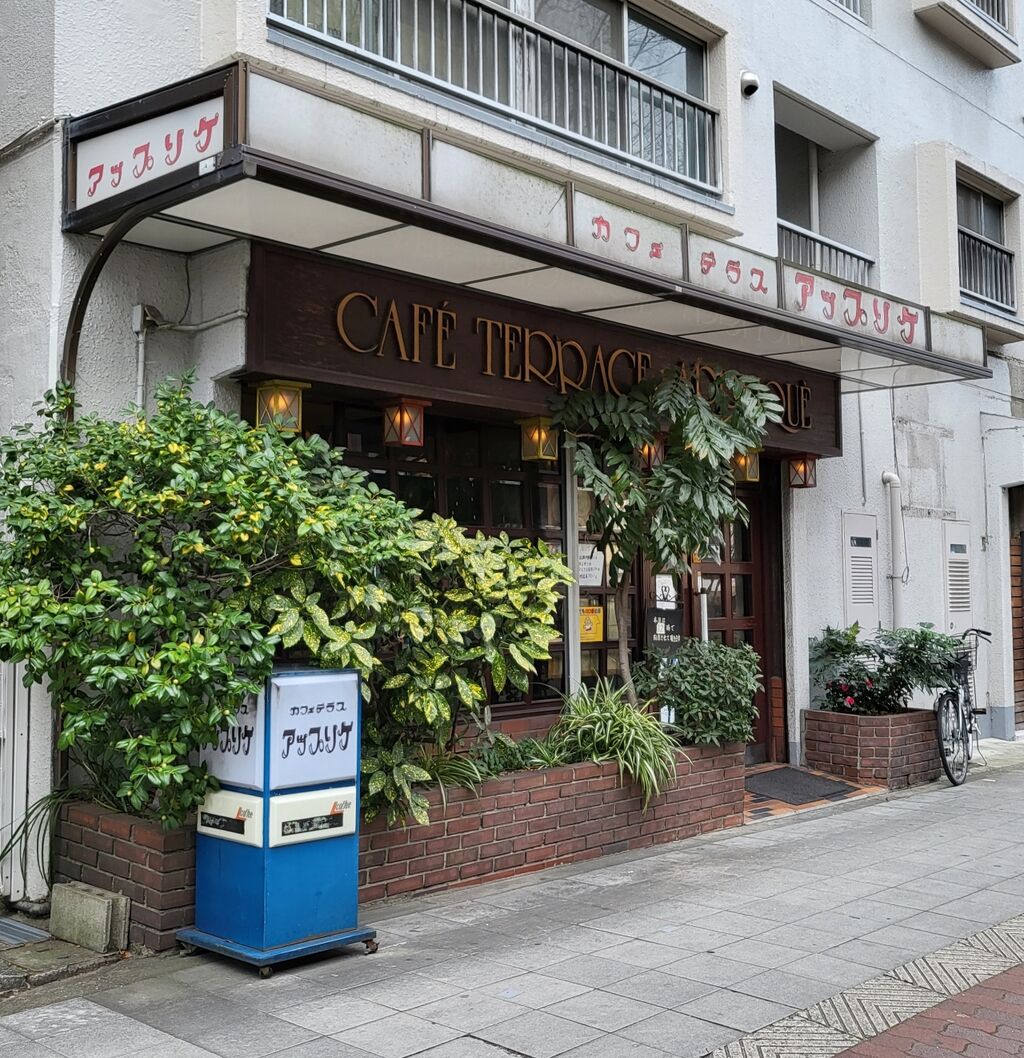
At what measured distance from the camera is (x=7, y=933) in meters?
6.34

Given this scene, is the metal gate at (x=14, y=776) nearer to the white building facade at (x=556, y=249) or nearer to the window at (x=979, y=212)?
the white building facade at (x=556, y=249)

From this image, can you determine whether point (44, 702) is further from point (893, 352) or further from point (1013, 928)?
point (893, 352)

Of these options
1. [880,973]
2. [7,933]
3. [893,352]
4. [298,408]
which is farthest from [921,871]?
[7,933]

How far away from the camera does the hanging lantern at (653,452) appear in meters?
9.54

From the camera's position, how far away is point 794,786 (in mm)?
10984

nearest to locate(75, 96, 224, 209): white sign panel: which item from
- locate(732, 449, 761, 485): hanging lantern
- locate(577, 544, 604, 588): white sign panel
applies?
locate(577, 544, 604, 588): white sign panel

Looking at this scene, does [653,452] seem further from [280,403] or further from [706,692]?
[280,403]

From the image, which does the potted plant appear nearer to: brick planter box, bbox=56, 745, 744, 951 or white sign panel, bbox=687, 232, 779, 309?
brick planter box, bbox=56, 745, 744, 951

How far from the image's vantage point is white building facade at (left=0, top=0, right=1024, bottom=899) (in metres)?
6.74

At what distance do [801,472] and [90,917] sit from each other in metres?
7.86

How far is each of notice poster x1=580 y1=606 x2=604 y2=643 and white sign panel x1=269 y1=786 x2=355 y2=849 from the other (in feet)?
13.4

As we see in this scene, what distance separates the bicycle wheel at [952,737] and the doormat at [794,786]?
3.29 feet

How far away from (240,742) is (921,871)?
15.5 ft

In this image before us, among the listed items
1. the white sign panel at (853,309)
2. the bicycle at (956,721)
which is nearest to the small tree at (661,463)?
the white sign panel at (853,309)
